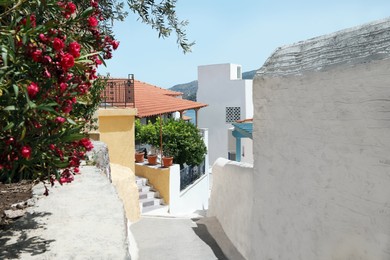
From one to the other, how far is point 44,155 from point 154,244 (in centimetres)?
561

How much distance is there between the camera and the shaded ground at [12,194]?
4243mm

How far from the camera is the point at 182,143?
18.0 m

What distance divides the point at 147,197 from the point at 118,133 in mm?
3329

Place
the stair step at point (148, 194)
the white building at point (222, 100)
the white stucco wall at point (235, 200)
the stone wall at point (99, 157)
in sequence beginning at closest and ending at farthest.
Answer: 1. the white stucco wall at point (235, 200)
2. the stone wall at point (99, 157)
3. the stair step at point (148, 194)
4. the white building at point (222, 100)

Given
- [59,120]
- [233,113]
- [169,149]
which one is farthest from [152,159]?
[233,113]

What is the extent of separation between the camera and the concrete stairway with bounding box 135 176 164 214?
14403mm

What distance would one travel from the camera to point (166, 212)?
14.9m

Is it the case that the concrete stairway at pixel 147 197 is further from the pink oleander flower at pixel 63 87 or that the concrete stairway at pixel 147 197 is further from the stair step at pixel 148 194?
the pink oleander flower at pixel 63 87

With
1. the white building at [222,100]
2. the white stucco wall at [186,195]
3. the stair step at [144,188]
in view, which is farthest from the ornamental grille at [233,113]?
the stair step at [144,188]

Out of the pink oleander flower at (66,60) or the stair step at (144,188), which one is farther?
the stair step at (144,188)

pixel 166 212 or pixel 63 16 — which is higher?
pixel 63 16

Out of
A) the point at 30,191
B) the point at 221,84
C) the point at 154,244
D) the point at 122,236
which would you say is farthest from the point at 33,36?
the point at 221,84

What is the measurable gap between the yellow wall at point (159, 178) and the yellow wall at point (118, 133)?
235cm

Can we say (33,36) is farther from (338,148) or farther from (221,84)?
(221,84)
